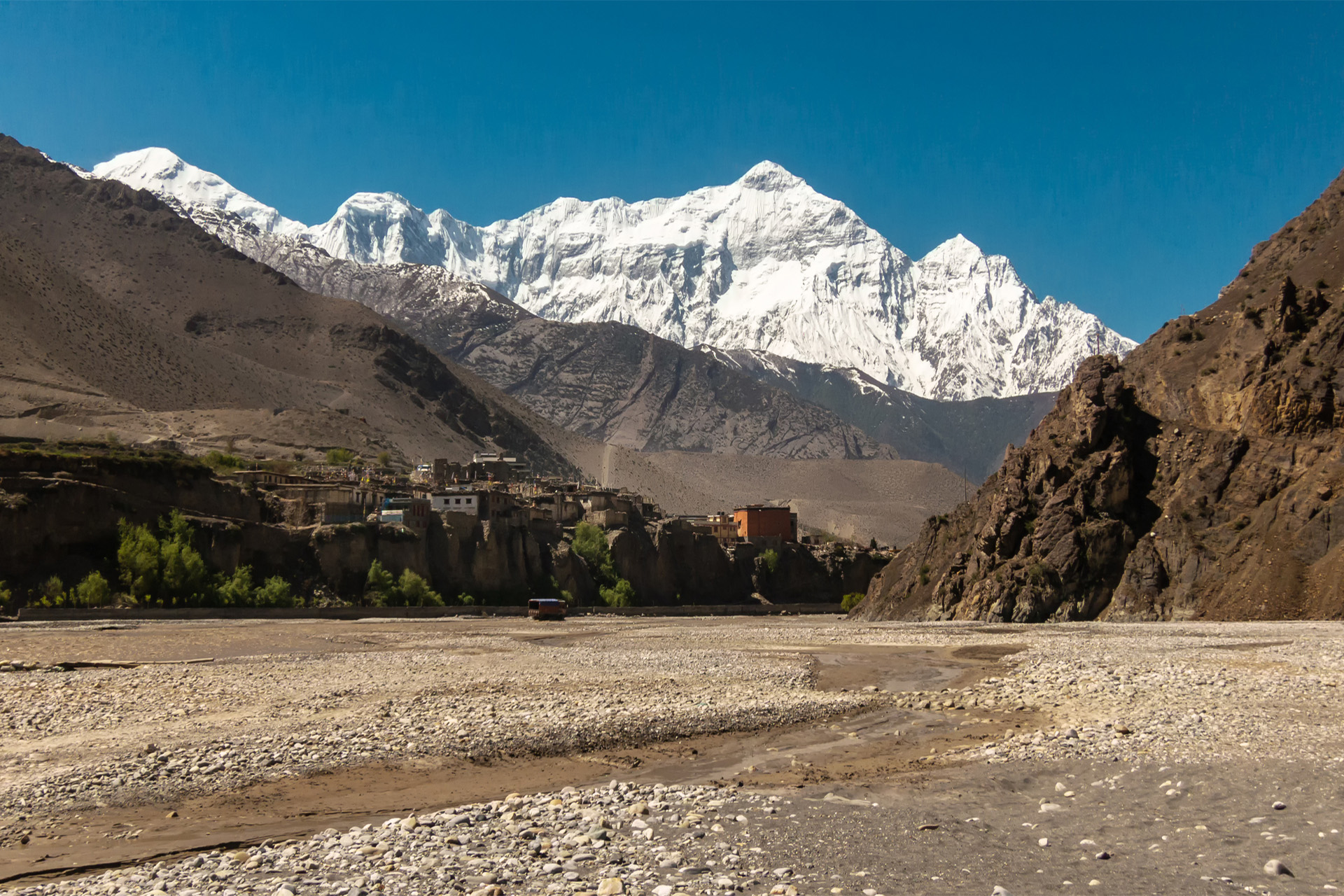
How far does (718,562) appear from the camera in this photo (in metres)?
110

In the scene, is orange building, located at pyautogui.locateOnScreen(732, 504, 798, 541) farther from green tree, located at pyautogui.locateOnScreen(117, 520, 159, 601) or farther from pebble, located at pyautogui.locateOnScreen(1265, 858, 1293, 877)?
pebble, located at pyautogui.locateOnScreen(1265, 858, 1293, 877)

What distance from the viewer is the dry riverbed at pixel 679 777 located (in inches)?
574

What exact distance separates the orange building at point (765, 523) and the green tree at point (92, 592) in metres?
72.3

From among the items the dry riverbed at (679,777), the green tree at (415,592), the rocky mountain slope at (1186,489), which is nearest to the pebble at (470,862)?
the dry riverbed at (679,777)

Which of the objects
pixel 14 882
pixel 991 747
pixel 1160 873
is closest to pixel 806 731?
pixel 991 747

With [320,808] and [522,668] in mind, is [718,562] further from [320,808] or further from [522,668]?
[320,808]

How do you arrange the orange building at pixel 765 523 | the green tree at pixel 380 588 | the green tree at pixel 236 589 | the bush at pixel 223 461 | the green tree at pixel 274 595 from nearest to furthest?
1. the green tree at pixel 236 589
2. the green tree at pixel 274 595
3. the green tree at pixel 380 588
4. the bush at pixel 223 461
5. the orange building at pixel 765 523

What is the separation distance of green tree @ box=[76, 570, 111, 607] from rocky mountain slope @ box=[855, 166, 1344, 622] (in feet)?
149

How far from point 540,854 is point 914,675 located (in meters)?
23.1

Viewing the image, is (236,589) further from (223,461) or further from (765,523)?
(765,523)

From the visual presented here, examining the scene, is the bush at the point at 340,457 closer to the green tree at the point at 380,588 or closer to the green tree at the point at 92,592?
the green tree at the point at 380,588

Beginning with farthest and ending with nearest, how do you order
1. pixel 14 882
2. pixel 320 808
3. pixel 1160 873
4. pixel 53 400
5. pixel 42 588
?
pixel 53 400 → pixel 42 588 → pixel 320 808 → pixel 14 882 → pixel 1160 873

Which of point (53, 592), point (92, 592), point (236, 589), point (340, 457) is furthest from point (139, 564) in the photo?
point (340, 457)

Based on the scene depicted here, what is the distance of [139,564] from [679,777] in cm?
5209
